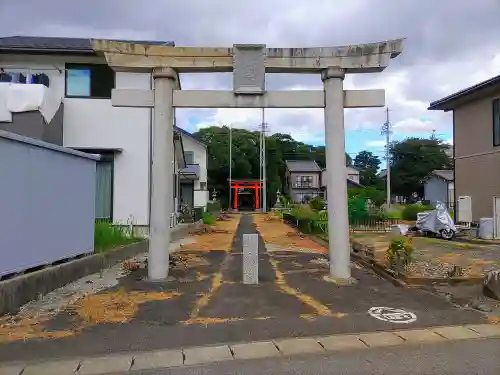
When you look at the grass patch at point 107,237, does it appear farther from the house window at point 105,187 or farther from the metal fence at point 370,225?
the metal fence at point 370,225

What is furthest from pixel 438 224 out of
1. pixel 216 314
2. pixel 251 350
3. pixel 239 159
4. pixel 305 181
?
pixel 305 181

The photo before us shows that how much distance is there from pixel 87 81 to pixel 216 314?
11.6 meters

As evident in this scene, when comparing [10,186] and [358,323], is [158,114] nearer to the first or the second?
[10,186]

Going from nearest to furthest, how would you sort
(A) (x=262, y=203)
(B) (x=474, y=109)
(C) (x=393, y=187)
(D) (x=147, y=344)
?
(D) (x=147, y=344) → (B) (x=474, y=109) → (A) (x=262, y=203) → (C) (x=393, y=187)

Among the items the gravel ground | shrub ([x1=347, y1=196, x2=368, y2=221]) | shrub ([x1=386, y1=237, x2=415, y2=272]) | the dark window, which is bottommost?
the gravel ground

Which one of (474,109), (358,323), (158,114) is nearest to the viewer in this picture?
(358,323)

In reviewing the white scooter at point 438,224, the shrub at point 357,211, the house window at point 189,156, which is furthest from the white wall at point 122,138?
the house window at point 189,156

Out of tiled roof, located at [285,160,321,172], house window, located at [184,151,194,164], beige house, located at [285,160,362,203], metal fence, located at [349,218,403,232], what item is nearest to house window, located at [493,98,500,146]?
metal fence, located at [349,218,403,232]

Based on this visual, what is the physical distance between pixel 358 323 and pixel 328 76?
5.30 metres

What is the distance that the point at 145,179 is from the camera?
1562cm

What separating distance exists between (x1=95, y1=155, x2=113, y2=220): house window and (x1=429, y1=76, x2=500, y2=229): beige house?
1501 cm

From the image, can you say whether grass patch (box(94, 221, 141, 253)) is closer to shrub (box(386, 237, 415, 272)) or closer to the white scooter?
shrub (box(386, 237, 415, 272))

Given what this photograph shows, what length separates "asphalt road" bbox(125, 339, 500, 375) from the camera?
15.1 feet

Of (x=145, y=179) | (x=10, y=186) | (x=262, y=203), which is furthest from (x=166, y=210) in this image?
(x=262, y=203)
